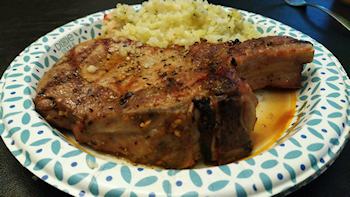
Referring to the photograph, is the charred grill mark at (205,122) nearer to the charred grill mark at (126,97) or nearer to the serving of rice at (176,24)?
the charred grill mark at (126,97)

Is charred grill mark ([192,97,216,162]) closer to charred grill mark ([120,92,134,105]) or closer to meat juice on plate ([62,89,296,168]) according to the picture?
meat juice on plate ([62,89,296,168])

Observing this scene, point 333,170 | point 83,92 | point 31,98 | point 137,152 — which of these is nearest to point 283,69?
point 333,170

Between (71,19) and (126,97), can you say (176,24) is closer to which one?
(126,97)

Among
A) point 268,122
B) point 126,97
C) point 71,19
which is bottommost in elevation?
point 268,122

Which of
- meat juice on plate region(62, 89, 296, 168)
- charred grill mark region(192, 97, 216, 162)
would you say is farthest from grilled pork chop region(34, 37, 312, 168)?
meat juice on plate region(62, 89, 296, 168)

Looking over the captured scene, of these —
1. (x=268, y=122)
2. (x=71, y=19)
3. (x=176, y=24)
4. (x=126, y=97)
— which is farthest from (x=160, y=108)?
(x=71, y=19)

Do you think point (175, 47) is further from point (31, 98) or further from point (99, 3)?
point (99, 3)

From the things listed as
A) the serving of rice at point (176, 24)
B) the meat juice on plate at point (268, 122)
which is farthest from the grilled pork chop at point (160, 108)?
the serving of rice at point (176, 24)
